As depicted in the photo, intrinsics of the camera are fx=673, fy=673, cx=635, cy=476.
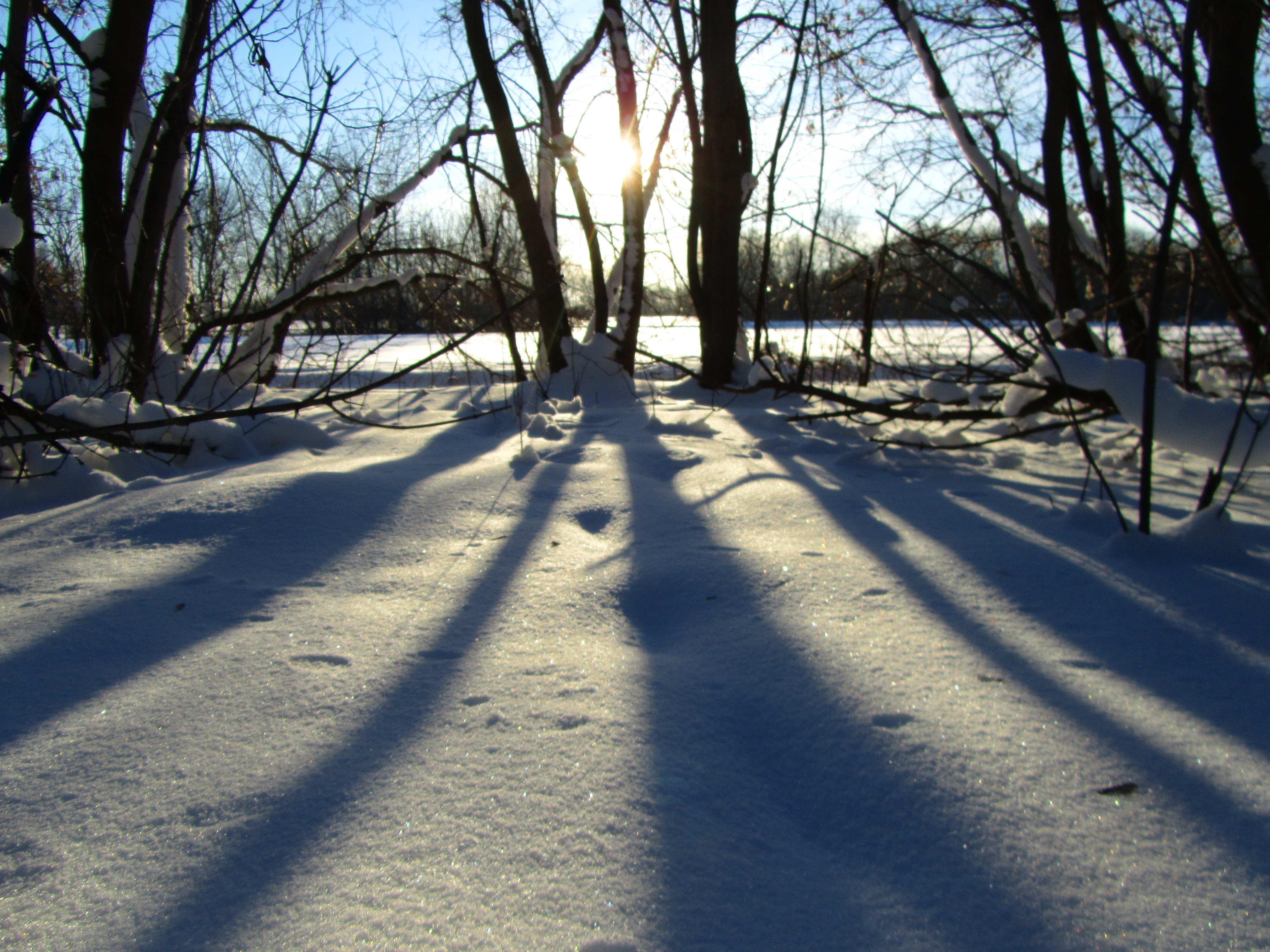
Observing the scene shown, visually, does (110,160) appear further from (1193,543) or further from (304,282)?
(1193,543)

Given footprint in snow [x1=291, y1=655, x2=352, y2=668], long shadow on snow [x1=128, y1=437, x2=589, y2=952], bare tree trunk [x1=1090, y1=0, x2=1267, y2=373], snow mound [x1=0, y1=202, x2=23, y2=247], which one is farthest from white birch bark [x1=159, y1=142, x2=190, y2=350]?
bare tree trunk [x1=1090, y1=0, x2=1267, y2=373]

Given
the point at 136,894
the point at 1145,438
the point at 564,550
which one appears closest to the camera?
the point at 136,894

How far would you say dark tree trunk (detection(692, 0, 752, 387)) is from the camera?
4.58m

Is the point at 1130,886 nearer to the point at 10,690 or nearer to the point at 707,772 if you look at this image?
the point at 707,772

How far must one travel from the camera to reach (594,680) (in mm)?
981

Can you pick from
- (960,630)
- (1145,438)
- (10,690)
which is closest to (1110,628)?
(960,630)

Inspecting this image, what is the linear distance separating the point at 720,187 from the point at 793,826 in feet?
15.7

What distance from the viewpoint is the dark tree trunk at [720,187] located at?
458cm

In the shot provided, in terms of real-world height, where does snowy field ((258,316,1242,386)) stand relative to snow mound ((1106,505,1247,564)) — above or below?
above

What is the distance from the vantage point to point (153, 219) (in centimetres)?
319

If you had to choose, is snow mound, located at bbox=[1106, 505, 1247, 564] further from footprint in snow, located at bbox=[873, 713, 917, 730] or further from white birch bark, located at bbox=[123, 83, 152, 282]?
white birch bark, located at bbox=[123, 83, 152, 282]

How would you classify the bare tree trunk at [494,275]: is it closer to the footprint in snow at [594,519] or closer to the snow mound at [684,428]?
the snow mound at [684,428]

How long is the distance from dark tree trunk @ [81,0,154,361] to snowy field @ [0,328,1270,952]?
201 cm

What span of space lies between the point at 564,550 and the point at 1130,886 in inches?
45.7
